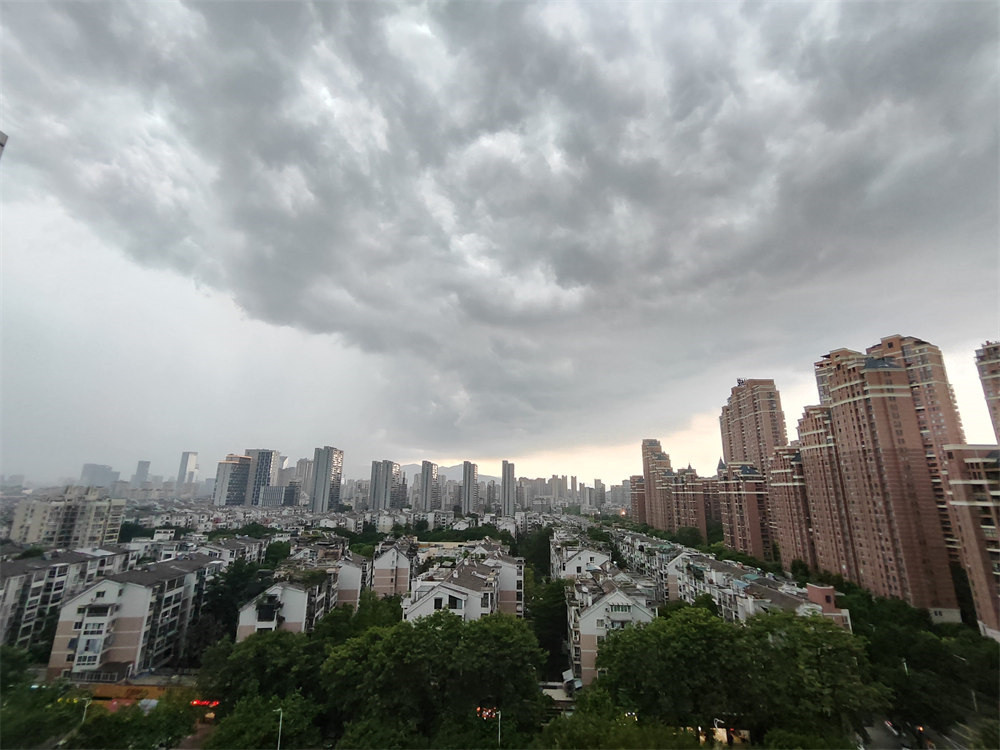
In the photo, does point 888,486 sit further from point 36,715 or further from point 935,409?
point 36,715

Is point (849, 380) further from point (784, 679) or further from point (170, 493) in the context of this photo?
point (170, 493)

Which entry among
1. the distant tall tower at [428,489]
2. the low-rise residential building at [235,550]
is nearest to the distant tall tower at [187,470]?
the distant tall tower at [428,489]

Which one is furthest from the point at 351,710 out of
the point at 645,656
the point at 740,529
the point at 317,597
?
the point at 740,529

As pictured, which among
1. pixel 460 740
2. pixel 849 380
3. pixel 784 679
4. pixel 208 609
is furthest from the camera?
pixel 849 380

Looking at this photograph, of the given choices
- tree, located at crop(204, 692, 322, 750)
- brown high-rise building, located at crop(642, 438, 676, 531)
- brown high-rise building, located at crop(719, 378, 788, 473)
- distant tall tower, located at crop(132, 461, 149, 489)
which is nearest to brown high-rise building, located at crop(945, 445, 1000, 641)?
tree, located at crop(204, 692, 322, 750)

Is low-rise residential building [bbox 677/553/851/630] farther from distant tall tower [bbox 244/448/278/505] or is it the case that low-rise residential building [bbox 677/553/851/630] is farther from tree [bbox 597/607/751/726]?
distant tall tower [bbox 244/448/278/505]

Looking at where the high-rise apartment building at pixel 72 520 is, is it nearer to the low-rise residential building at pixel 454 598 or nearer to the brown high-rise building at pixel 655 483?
the low-rise residential building at pixel 454 598
